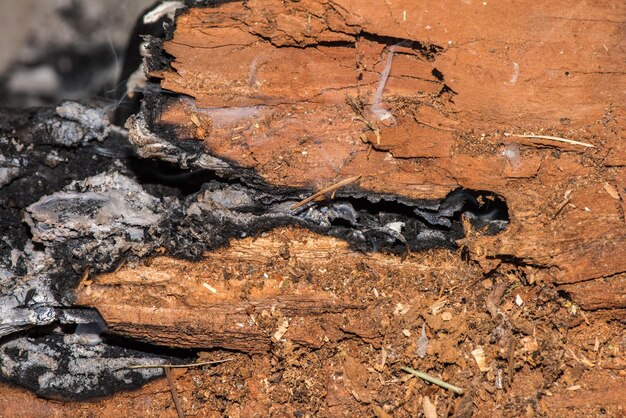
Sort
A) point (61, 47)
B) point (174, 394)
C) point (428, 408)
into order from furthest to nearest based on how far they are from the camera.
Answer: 1. point (61, 47)
2. point (174, 394)
3. point (428, 408)

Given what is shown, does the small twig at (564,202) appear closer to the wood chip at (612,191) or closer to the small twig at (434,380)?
the wood chip at (612,191)

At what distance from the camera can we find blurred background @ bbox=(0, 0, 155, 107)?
2549 mm

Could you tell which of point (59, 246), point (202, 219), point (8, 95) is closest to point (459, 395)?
point (202, 219)

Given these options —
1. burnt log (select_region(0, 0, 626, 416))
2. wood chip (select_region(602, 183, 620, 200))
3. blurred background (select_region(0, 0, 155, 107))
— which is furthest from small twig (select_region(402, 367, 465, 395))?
blurred background (select_region(0, 0, 155, 107))

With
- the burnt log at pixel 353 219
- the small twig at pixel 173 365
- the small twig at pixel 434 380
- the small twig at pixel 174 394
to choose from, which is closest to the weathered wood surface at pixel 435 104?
the burnt log at pixel 353 219

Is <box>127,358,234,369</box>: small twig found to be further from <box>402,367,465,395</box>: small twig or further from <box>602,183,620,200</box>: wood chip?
<box>602,183,620,200</box>: wood chip

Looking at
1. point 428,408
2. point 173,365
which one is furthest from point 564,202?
point 173,365

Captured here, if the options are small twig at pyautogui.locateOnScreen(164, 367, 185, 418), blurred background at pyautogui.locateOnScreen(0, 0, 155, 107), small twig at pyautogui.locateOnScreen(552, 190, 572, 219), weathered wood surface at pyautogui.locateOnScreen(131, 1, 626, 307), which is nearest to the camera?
weathered wood surface at pyautogui.locateOnScreen(131, 1, 626, 307)

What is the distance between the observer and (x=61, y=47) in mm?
2600

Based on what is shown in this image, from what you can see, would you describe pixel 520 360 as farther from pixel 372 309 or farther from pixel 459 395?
pixel 372 309

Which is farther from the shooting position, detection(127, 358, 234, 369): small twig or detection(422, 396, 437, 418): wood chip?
detection(127, 358, 234, 369): small twig

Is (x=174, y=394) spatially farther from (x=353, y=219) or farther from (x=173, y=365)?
(x=353, y=219)

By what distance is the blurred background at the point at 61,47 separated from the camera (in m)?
2.55

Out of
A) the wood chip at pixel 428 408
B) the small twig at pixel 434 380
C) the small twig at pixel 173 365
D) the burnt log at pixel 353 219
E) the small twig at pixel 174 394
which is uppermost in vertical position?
the burnt log at pixel 353 219
